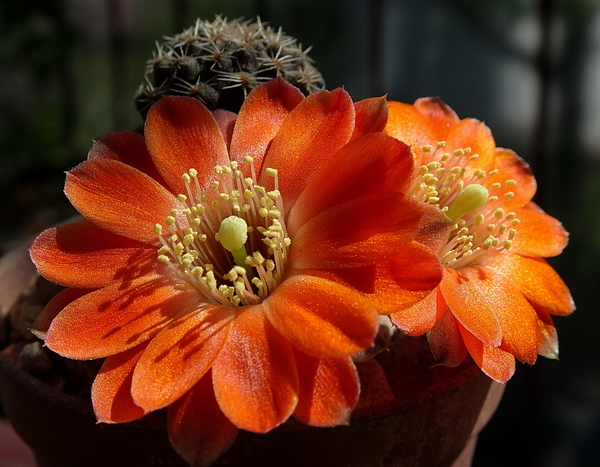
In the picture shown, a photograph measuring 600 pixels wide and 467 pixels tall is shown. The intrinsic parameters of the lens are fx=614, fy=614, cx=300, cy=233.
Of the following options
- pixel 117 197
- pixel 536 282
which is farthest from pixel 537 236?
pixel 117 197

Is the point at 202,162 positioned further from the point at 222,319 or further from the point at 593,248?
the point at 593,248

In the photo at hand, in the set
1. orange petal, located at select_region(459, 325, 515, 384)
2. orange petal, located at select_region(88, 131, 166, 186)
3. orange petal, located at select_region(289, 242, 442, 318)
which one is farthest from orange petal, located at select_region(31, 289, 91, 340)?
orange petal, located at select_region(459, 325, 515, 384)

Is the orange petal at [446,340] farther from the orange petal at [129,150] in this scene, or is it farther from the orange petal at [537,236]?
the orange petal at [129,150]

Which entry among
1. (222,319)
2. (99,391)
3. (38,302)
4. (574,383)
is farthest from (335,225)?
(574,383)

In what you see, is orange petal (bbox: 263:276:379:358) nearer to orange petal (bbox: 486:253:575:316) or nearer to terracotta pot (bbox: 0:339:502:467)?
terracotta pot (bbox: 0:339:502:467)

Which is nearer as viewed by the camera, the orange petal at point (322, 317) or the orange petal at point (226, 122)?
the orange petal at point (322, 317)

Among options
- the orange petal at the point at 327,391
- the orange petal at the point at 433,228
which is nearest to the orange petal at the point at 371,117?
the orange petal at the point at 433,228

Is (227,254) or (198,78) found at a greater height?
(198,78)
